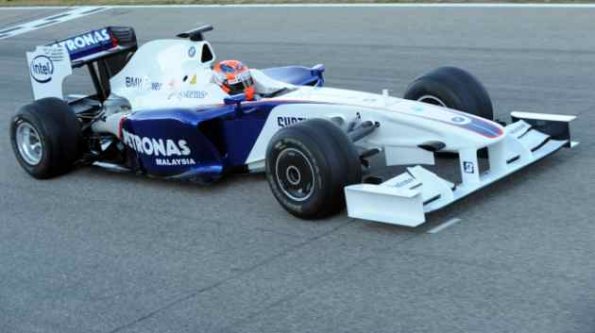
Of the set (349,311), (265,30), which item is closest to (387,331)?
(349,311)

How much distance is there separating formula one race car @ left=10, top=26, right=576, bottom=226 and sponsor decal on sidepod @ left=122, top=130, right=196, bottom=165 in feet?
0.04

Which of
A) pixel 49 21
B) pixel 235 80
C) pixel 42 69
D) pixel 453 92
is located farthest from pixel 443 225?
pixel 49 21

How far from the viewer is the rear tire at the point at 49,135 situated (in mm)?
8156

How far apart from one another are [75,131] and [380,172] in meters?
2.64

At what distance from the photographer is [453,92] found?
743 cm

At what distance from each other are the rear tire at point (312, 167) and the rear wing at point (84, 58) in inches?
116

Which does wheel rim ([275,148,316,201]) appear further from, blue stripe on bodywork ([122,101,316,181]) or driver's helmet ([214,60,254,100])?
driver's helmet ([214,60,254,100])

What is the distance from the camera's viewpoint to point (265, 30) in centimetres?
1571

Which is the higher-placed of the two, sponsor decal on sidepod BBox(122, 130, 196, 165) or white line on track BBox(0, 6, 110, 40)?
white line on track BBox(0, 6, 110, 40)

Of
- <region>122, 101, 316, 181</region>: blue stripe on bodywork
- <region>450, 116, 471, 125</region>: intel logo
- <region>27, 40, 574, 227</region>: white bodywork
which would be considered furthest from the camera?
<region>122, 101, 316, 181</region>: blue stripe on bodywork

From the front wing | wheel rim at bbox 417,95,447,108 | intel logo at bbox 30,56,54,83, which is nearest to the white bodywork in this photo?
the front wing

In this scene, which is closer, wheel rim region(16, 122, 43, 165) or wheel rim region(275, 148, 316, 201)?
wheel rim region(275, 148, 316, 201)

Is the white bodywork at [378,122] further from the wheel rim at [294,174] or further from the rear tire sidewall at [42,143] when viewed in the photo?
the rear tire sidewall at [42,143]

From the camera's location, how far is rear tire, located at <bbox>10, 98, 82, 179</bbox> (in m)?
8.16
